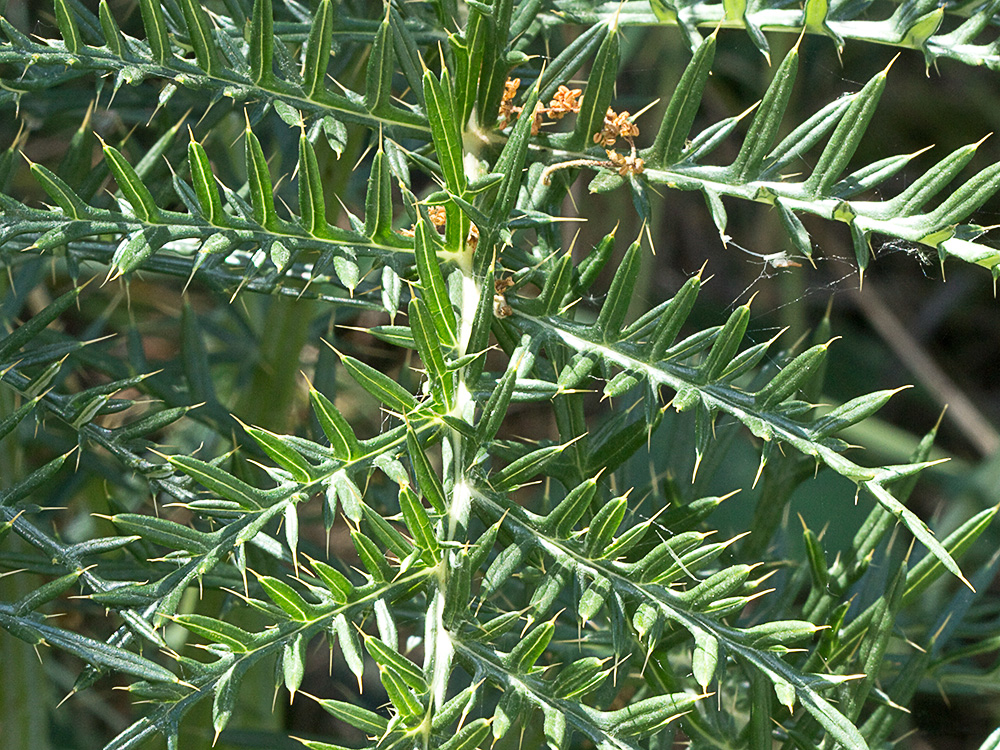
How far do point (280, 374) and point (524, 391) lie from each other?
1.35 feet

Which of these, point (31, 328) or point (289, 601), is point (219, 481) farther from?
point (31, 328)

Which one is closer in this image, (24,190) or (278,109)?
(278,109)

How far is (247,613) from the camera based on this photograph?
783mm

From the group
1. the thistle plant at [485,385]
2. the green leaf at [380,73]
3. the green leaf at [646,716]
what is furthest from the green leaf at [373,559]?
the green leaf at [380,73]

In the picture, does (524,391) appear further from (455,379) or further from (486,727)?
(486,727)

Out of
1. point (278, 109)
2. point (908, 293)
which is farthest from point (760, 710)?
point (908, 293)

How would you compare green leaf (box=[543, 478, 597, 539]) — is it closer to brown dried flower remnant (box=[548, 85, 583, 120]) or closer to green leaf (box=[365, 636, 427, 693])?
green leaf (box=[365, 636, 427, 693])

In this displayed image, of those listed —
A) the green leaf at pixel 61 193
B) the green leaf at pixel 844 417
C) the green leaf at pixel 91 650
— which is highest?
the green leaf at pixel 61 193

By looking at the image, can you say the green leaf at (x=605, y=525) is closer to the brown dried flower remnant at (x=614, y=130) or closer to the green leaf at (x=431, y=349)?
the green leaf at (x=431, y=349)

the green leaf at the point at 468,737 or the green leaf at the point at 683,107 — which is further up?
the green leaf at the point at 683,107

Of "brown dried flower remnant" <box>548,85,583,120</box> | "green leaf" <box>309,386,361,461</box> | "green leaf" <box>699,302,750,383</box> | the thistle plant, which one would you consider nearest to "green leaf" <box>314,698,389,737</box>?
the thistle plant

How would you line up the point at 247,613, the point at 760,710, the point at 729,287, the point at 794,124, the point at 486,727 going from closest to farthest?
the point at 486,727 < the point at 760,710 < the point at 247,613 < the point at 794,124 < the point at 729,287

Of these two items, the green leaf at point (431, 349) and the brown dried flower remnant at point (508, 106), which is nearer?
the green leaf at point (431, 349)

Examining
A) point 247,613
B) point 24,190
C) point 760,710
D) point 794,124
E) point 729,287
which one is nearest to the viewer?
point 760,710
